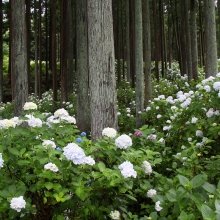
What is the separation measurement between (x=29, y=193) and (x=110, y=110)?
5.49 ft

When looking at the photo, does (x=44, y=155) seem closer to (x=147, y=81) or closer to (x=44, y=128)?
(x=44, y=128)

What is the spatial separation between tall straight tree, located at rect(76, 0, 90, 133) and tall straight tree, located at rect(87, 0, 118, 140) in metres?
3.84

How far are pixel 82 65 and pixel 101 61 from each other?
3.98 m

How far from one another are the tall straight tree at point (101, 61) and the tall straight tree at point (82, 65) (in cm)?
384

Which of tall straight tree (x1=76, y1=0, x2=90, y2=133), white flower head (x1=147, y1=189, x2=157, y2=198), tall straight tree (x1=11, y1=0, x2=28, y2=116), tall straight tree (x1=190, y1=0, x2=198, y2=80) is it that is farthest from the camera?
tall straight tree (x1=190, y1=0, x2=198, y2=80)

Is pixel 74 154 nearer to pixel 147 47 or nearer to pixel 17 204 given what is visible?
pixel 17 204

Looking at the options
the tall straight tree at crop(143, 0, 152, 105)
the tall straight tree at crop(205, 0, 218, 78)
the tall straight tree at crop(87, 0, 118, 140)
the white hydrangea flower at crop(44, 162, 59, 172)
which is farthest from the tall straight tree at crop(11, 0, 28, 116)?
the white hydrangea flower at crop(44, 162, 59, 172)

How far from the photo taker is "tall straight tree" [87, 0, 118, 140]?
390 centimetres

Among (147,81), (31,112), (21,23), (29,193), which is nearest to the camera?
(29,193)

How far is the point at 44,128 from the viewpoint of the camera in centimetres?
282

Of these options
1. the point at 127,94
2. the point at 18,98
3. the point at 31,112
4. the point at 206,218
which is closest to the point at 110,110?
the point at 31,112

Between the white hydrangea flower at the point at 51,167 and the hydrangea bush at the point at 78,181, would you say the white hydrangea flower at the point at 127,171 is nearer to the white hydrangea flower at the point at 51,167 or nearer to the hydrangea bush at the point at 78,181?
the hydrangea bush at the point at 78,181

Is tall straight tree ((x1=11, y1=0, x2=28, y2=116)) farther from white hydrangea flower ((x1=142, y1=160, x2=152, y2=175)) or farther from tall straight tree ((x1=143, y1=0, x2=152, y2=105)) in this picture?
white hydrangea flower ((x1=142, y1=160, x2=152, y2=175))

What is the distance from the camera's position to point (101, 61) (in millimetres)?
3945
